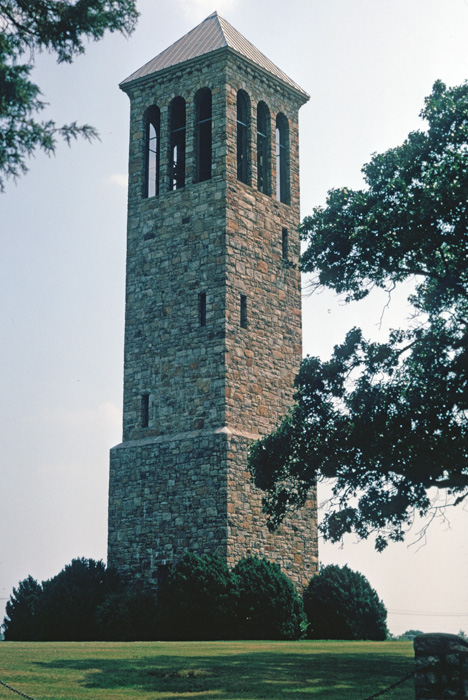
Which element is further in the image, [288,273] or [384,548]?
[288,273]

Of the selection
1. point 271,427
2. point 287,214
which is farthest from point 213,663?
point 287,214

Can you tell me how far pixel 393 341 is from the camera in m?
22.3

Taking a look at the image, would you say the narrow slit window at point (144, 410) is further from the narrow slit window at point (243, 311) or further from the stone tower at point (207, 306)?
the narrow slit window at point (243, 311)

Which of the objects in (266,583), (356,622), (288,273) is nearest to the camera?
(266,583)

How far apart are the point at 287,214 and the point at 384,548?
17794mm

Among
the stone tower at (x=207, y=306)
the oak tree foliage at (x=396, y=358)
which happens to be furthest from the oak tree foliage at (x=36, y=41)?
the stone tower at (x=207, y=306)

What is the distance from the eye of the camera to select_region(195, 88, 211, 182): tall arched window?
36.3 m

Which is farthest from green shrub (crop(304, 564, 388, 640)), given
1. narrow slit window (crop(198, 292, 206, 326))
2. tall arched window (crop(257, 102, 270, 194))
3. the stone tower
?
tall arched window (crop(257, 102, 270, 194))

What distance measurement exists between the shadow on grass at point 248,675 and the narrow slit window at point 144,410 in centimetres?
1397

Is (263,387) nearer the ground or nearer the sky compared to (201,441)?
nearer the sky

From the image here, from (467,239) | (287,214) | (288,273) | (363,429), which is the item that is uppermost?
(287,214)

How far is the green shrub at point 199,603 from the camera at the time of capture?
28219mm

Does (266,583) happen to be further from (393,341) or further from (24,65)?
(24,65)

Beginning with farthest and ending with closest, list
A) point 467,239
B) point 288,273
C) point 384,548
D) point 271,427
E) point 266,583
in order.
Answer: point 288,273, point 271,427, point 266,583, point 384,548, point 467,239
